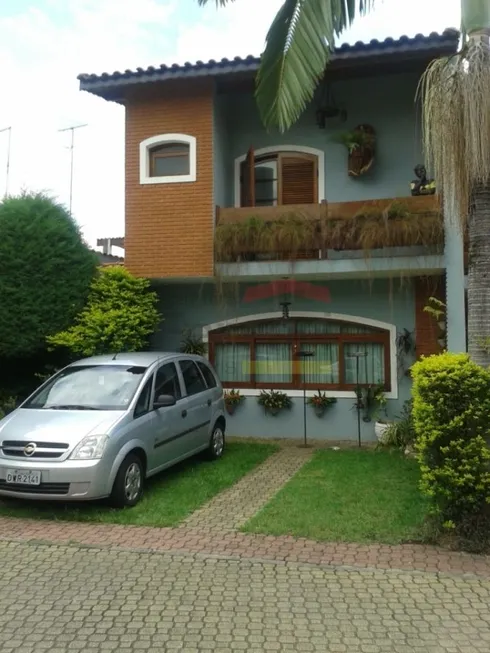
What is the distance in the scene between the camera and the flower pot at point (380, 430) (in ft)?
32.8

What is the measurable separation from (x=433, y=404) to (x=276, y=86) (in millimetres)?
4194

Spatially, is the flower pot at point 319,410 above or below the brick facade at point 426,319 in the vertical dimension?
below

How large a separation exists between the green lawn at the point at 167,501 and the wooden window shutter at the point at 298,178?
495cm

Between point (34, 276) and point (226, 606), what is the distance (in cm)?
688

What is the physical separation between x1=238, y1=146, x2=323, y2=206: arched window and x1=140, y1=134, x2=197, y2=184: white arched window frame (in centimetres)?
116

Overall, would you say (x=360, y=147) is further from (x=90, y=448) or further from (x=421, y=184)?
(x=90, y=448)

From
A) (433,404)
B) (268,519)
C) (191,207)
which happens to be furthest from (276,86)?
(268,519)

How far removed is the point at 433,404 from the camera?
564 cm

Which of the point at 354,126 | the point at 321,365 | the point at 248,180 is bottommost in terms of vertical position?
the point at 321,365

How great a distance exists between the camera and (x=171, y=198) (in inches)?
415

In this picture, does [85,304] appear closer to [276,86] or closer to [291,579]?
[276,86]

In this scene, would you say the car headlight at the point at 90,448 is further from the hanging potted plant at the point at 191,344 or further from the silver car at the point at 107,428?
the hanging potted plant at the point at 191,344

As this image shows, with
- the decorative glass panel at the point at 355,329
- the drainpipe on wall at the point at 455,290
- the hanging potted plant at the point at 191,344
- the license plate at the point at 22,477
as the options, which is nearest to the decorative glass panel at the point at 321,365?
the decorative glass panel at the point at 355,329

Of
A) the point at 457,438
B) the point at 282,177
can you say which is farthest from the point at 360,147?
the point at 457,438
